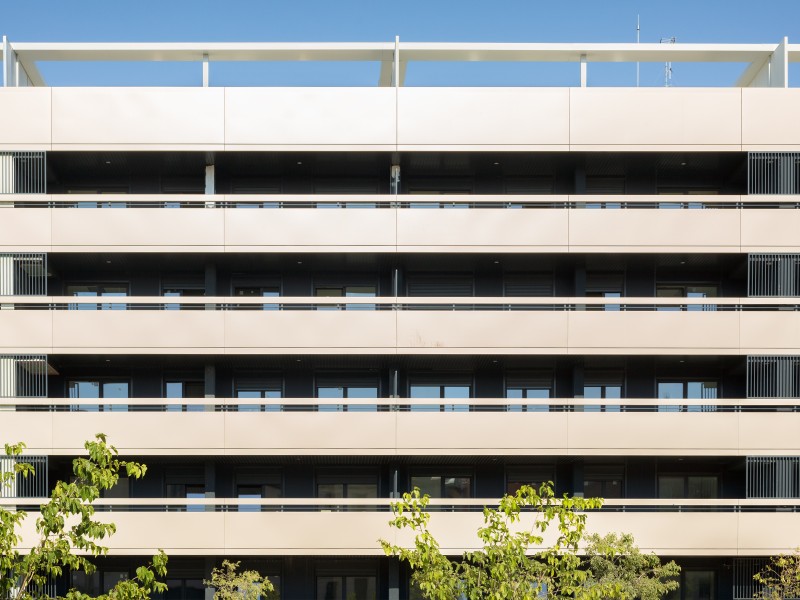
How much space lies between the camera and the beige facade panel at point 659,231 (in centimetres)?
3091

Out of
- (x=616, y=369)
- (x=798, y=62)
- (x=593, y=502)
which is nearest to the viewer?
(x=593, y=502)

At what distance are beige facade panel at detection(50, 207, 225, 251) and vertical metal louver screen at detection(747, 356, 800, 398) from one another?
20.2m

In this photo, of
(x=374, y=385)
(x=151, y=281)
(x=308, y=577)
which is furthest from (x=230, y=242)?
(x=308, y=577)

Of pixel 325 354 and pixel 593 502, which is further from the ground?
pixel 325 354

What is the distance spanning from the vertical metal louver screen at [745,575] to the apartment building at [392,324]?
174 mm

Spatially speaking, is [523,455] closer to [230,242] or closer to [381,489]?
[381,489]

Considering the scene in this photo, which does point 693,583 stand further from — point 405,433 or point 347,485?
point 347,485

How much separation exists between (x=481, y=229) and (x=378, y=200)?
402cm

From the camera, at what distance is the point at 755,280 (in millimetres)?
31062

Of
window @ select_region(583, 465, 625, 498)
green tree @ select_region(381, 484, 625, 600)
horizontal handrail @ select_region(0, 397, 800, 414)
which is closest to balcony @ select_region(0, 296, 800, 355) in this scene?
horizontal handrail @ select_region(0, 397, 800, 414)

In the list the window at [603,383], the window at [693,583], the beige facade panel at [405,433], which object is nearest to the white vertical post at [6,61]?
the beige facade panel at [405,433]

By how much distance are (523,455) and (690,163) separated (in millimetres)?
12964

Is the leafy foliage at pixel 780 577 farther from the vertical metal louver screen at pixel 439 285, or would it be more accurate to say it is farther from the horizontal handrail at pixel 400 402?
the vertical metal louver screen at pixel 439 285

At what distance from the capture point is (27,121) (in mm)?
31016
